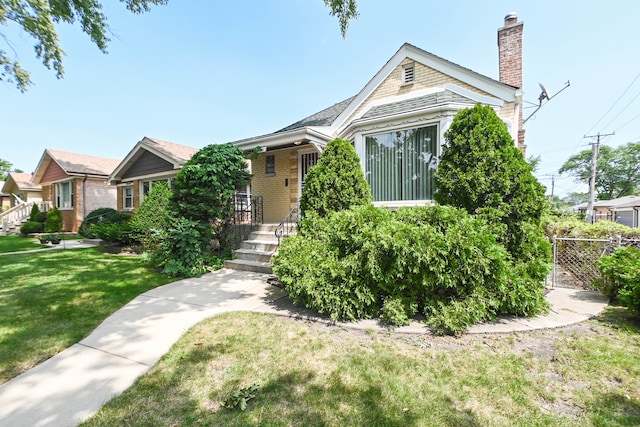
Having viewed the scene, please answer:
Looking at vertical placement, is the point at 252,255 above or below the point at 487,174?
below

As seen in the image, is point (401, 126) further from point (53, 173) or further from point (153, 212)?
point (53, 173)

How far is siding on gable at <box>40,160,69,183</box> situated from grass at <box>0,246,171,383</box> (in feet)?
41.0

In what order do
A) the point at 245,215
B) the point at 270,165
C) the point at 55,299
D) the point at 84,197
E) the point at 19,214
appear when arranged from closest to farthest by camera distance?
the point at 55,299
the point at 245,215
the point at 270,165
the point at 84,197
the point at 19,214

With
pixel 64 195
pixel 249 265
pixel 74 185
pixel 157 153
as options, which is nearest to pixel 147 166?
pixel 157 153

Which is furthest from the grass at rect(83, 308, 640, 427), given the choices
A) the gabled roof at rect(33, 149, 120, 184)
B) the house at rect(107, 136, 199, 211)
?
the gabled roof at rect(33, 149, 120, 184)

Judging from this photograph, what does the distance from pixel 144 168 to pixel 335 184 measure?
1353cm

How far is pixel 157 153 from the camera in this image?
13438 mm

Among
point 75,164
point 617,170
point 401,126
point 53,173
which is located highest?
point 617,170

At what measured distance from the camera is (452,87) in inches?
330

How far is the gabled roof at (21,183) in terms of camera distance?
23.0 metres

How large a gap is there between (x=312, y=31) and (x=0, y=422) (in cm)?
1251

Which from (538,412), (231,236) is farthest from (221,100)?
(538,412)

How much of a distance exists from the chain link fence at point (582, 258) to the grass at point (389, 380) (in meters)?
2.57

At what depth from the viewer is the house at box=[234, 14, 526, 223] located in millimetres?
6457
